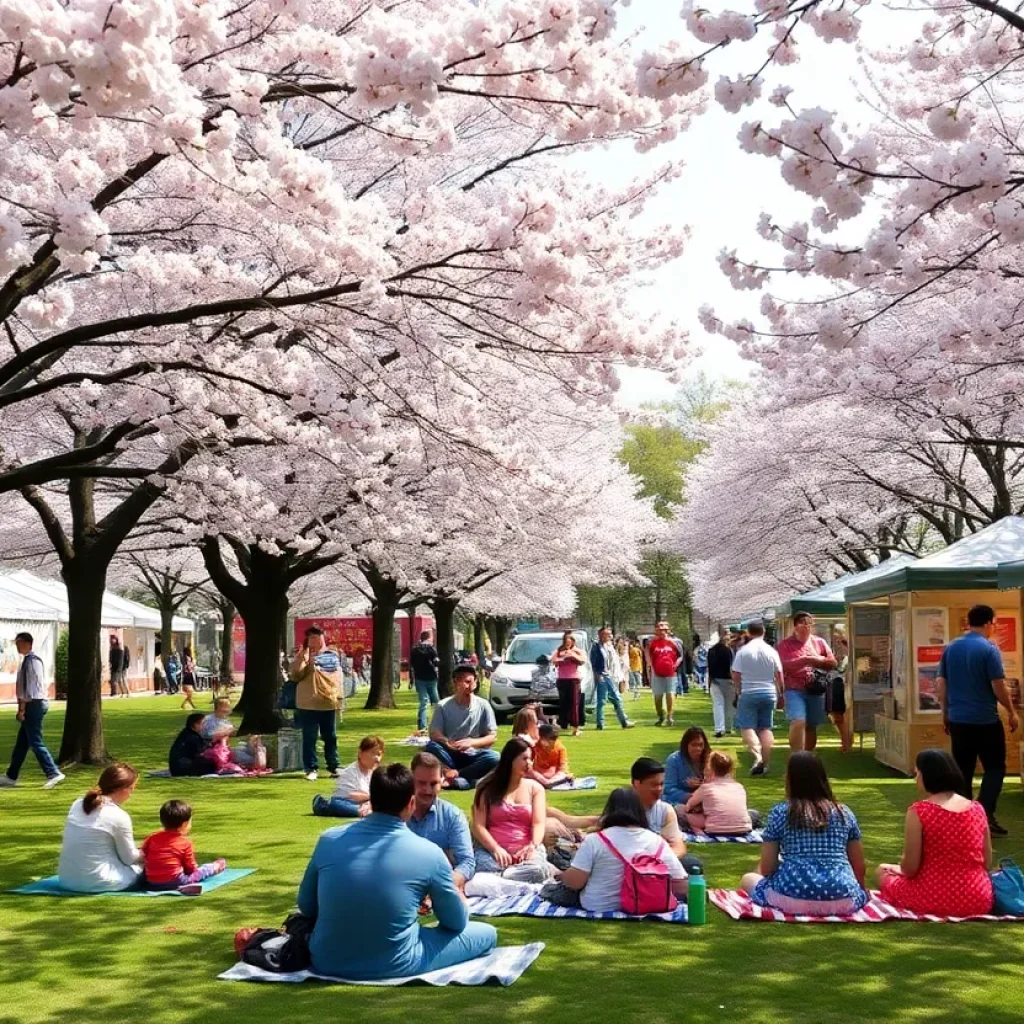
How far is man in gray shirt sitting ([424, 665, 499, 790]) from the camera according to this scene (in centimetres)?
1466

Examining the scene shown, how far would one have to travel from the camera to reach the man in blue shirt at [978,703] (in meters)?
11.2

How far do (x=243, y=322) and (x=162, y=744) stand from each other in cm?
1197

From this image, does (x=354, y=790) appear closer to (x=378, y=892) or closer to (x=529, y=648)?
(x=378, y=892)

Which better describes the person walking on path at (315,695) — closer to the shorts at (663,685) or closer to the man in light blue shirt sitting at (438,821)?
the man in light blue shirt sitting at (438,821)

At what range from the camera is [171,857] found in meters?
9.45

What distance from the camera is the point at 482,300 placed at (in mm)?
12203

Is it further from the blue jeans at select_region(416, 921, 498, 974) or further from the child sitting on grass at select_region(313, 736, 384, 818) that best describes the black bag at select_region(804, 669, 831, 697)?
the blue jeans at select_region(416, 921, 498, 974)

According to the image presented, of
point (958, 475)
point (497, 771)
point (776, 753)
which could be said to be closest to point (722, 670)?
point (776, 753)

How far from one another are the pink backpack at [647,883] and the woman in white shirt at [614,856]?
2 cm

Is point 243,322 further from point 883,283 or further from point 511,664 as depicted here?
point 511,664

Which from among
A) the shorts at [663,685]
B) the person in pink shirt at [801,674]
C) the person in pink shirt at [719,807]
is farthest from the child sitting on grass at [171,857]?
the shorts at [663,685]

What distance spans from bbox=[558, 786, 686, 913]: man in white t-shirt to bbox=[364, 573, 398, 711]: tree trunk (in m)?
29.8

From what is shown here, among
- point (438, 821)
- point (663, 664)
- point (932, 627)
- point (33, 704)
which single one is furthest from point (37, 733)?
point (663, 664)

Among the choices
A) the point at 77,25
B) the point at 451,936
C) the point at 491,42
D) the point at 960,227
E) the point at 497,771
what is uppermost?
the point at 960,227
